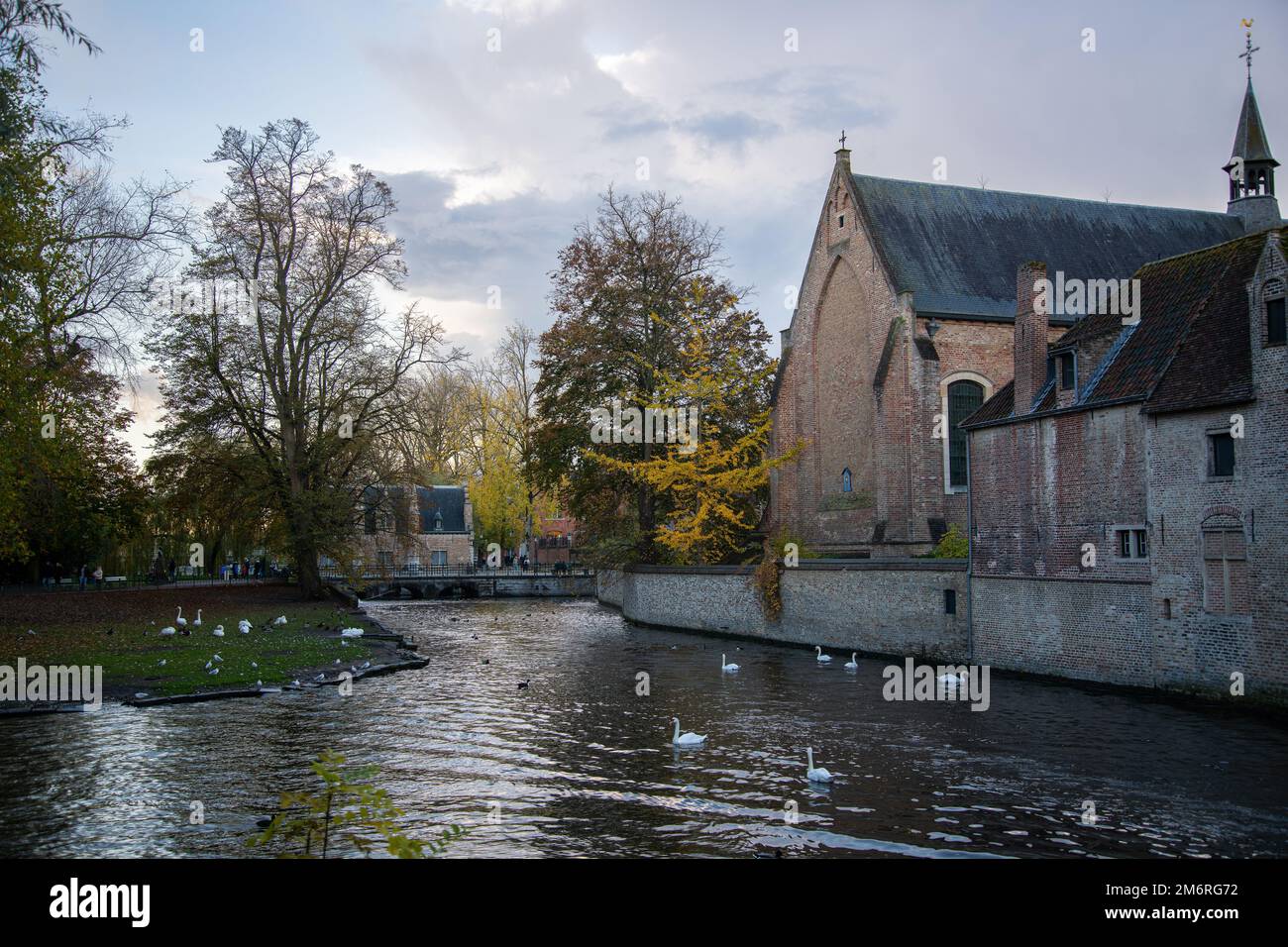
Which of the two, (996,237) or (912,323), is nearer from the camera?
(912,323)

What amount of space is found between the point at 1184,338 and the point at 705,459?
63.3ft

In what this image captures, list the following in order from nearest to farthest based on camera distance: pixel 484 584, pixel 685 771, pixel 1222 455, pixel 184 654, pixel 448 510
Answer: pixel 685 771
pixel 1222 455
pixel 184 654
pixel 484 584
pixel 448 510

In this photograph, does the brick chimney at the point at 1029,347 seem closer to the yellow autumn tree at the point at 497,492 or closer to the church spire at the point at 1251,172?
the church spire at the point at 1251,172

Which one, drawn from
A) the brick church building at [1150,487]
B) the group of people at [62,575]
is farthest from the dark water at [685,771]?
the group of people at [62,575]

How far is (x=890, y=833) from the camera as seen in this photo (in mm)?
10727

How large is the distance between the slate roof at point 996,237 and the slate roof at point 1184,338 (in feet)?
39.7

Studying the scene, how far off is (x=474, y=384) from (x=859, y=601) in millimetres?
47659

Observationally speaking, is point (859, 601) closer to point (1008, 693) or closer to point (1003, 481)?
point (1003, 481)

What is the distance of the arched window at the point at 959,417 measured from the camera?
3325 cm

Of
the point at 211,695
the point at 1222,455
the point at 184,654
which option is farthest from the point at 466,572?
the point at 1222,455

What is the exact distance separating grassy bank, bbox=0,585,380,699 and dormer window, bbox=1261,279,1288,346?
1968 centimetres

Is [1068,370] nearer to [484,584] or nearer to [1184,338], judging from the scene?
[1184,338]

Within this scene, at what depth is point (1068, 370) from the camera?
22.0 meters
